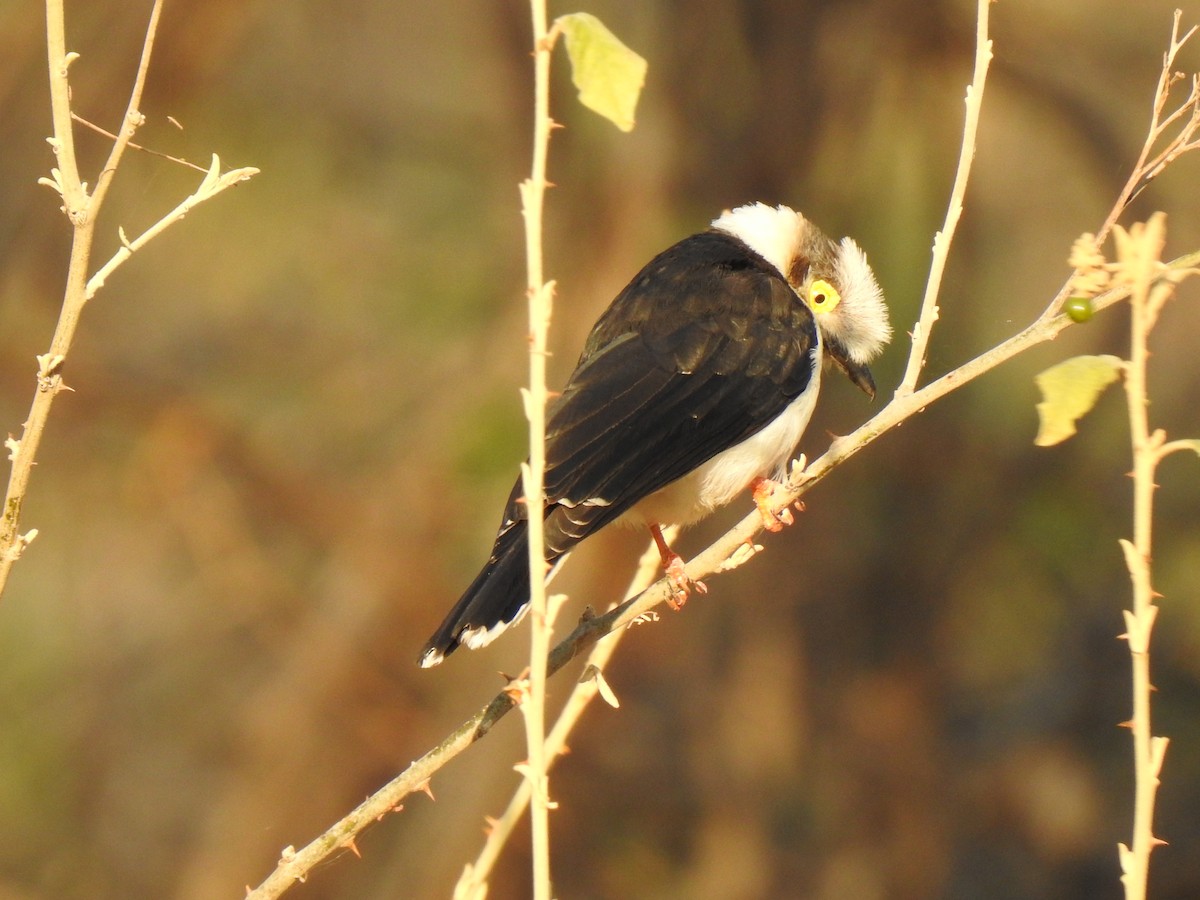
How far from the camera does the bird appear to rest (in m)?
2.71

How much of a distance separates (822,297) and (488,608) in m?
1.61

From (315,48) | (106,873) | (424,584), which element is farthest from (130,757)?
(315,48)

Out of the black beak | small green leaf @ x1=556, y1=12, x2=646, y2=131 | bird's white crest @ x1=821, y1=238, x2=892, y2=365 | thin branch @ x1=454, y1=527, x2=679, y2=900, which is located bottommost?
thin branch @ x1=454, y1=527, x2=679, y2=900

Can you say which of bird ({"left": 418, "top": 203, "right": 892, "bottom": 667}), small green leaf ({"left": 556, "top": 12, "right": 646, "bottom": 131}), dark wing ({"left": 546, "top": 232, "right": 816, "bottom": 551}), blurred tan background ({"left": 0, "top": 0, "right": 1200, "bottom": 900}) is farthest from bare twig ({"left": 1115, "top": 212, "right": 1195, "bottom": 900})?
blurred tan background ({"left": 0, "top": 0, "right": 1200, "bottom": 900})

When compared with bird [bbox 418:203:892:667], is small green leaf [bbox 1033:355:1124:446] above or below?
below

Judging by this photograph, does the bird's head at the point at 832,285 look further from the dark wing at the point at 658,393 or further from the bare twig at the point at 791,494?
the bare twig at the point at 791,494

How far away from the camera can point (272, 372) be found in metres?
6.79

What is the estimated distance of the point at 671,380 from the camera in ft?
10.1

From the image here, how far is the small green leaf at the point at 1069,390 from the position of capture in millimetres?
→ 1294

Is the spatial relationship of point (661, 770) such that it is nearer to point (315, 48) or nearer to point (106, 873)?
point (106, 873)

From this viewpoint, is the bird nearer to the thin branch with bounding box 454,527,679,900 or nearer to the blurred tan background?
A: the thin branch with bounding box 454,527,679,900

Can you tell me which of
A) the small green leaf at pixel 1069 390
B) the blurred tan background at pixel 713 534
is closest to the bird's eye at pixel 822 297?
the blurred tan background at pixel 713 534

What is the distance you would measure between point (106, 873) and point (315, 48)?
3.96 m

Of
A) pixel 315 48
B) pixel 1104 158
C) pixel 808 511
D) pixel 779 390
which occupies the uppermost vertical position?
pixel 315 48
